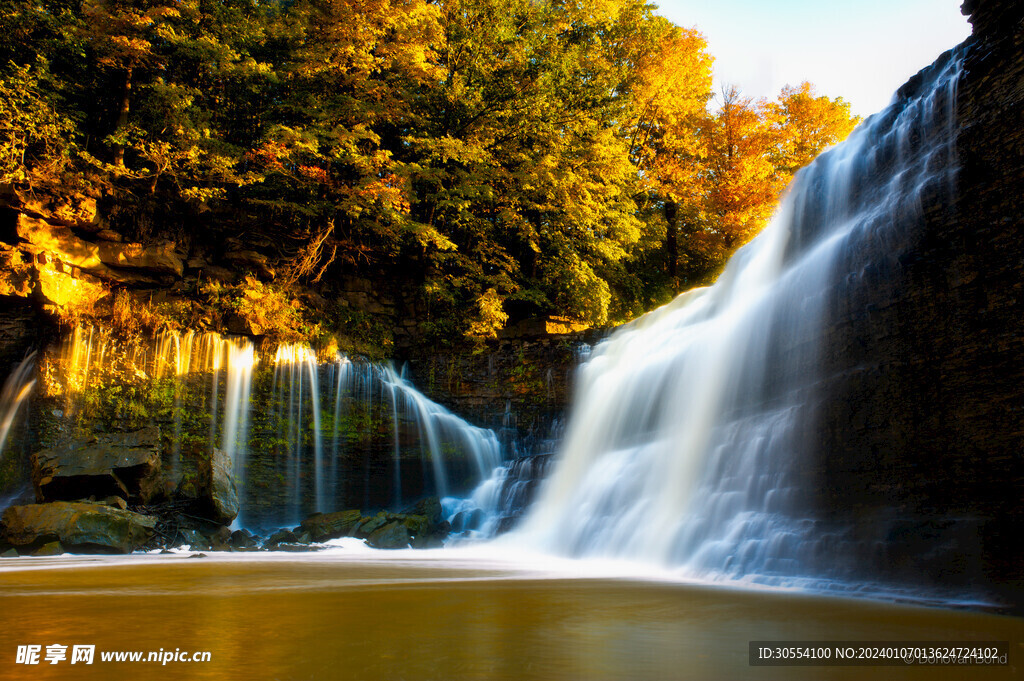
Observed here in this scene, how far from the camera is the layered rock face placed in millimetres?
4410

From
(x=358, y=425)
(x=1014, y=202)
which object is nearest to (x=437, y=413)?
(x=358, y=425)

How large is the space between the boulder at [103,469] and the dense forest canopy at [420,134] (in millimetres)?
5728

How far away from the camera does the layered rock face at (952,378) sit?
4.41 meters

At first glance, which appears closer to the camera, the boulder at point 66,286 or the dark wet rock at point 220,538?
the dark wet rock at point 220,538

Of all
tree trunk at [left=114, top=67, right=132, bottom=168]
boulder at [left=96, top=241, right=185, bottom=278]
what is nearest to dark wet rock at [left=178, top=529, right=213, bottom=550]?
boulder at [left=96, top=241, right=185, bottom=278]

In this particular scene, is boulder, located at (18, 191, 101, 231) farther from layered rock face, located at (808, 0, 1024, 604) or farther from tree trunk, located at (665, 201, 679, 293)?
tree trunk, located at (665, 201, 679, 293)

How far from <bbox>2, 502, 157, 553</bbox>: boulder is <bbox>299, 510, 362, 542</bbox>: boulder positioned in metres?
2.86

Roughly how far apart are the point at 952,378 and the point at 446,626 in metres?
4.35

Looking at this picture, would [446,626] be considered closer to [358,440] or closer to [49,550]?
[49,550]

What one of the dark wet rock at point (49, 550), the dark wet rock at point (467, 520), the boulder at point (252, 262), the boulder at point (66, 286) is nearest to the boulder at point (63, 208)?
the boulder at point (66, 286)

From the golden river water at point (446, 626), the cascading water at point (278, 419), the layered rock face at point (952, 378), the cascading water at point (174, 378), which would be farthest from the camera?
the cascading water at point (278, 419)

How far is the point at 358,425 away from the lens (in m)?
14.0

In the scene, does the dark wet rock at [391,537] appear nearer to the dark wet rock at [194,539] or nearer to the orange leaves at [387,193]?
the dark wet rock at [194,539]

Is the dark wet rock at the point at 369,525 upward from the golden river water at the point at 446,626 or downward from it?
downward
